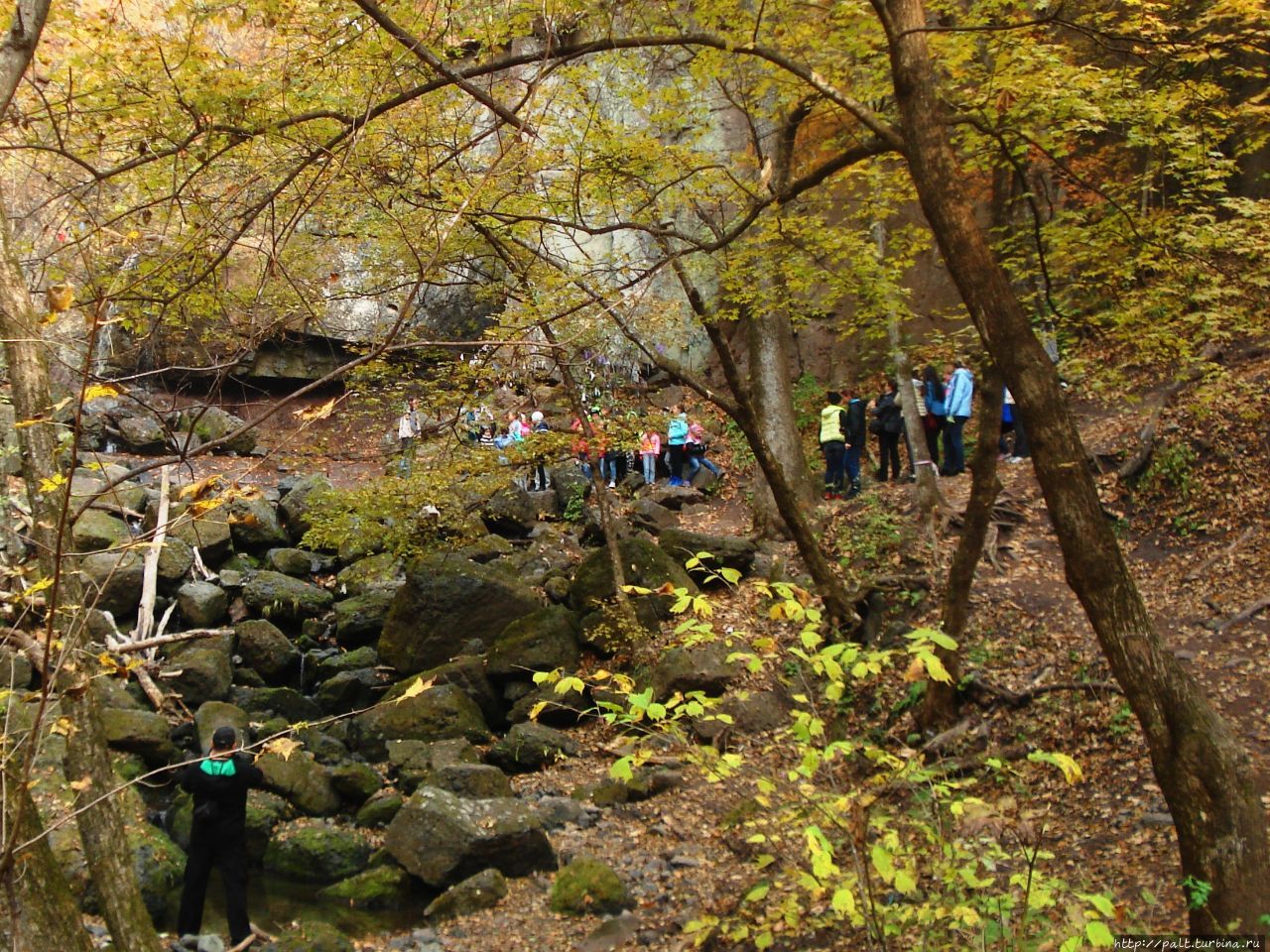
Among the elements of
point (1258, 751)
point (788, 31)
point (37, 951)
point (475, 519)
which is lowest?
point (1258, 751)

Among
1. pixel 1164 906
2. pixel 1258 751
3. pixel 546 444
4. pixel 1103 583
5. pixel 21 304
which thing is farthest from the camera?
pixel 546 444

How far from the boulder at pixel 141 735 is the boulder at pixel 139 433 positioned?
46.6 feet

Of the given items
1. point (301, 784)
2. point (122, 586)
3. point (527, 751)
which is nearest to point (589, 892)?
point (527, 751)

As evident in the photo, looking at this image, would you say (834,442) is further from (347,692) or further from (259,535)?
(259,535)

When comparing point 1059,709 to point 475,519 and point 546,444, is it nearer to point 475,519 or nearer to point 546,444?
point 546,444

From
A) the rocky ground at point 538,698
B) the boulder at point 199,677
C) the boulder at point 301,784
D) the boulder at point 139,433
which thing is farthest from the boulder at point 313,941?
the boulder at point 139,433

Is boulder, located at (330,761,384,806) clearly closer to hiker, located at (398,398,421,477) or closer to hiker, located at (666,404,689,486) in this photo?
hiker, located at (398,398,421,477)

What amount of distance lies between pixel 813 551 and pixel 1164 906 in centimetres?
456

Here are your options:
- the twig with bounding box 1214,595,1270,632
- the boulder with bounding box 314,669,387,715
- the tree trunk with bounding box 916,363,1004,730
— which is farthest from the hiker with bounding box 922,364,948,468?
the boulder with bounding box 314,669,387,715

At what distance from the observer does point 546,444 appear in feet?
35.5

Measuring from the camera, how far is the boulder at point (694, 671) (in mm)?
10508

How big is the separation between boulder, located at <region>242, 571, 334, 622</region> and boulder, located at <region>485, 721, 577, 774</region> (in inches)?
218

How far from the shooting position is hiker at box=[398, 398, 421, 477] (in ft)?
38.3

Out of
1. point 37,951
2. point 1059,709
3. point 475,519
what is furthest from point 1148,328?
point 37,951
